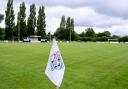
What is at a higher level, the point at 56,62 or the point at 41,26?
the point at 41,26

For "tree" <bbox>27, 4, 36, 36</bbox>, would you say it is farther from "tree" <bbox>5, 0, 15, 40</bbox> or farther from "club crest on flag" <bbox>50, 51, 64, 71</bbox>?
"club crest on flag" <bbox>50, 51, 64, 71</bbox>

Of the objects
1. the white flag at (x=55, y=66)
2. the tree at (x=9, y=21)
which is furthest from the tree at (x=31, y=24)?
the white flag at (x=55, y=66)

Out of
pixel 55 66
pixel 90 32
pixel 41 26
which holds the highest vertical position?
pixel 41 26

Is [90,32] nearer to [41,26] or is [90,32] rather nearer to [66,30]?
[66,30]

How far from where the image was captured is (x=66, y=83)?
14.9 metres

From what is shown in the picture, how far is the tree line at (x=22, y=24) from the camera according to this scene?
391ft

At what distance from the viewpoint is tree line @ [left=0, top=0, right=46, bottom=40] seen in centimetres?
11912

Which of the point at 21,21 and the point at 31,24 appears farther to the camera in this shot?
the point at 31,24

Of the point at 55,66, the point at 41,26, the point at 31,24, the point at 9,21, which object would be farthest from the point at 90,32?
the point at 55,66

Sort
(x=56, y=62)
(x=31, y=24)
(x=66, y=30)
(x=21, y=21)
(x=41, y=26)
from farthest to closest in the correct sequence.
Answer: (x=66, y=30) < (x=41, y=26) < (x=31, y=24) < (x=21, y=21) < (x=56, y=62)

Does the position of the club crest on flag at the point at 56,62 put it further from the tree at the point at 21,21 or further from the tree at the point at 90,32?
the tree at the point at 90,32

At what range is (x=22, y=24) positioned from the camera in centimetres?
12662

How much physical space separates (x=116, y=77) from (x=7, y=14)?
347ft

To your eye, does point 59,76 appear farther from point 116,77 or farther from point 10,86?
point 116,77
